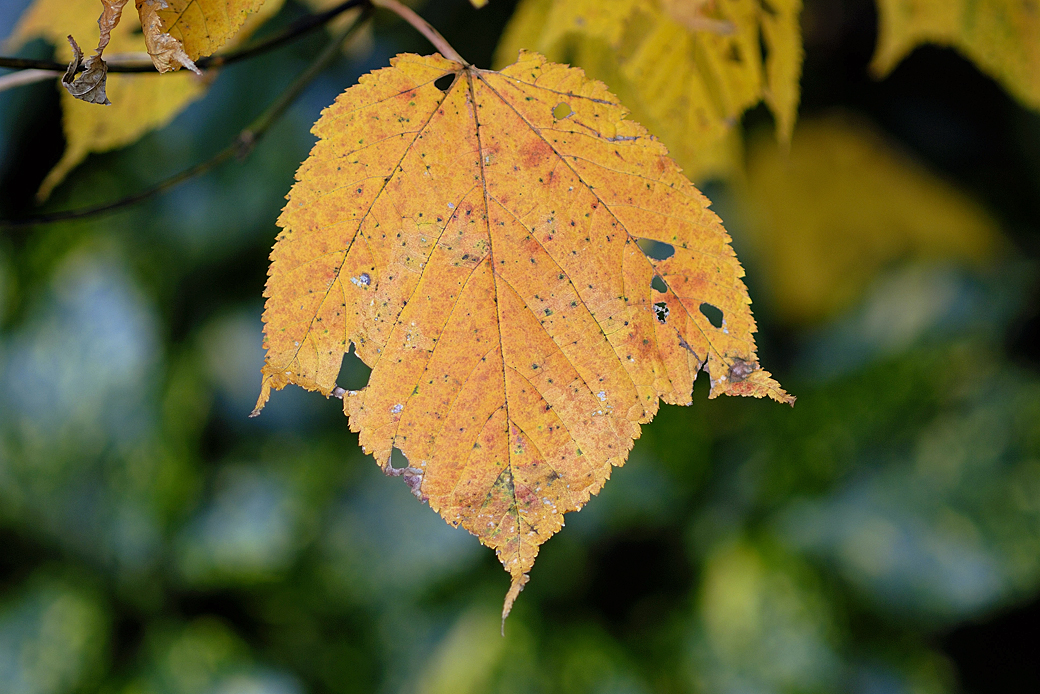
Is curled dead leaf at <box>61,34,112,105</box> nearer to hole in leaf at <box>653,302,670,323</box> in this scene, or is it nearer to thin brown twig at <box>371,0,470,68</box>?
thin brown twig at <box>371,0,470,68</box>

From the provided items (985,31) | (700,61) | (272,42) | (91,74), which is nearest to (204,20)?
(91,74)

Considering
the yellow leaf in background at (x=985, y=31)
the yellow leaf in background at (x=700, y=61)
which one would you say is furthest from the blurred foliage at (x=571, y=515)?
the yellow leaf in background at (x=700, y=61)

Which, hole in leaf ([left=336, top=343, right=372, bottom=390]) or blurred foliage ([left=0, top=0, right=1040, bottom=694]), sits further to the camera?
hole in leaf ([left=336, top=343, right=372, bottom=390])

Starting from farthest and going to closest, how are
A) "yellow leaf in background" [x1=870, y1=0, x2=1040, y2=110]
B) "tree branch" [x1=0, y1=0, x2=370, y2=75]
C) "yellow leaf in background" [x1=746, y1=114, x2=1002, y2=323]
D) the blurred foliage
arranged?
"yellow leaf in background" [x1=746, y1=114, x2=1002, y2=323] → the blurred foliage → "yellow leaf in background" [x1=870, y1=0, x2=1040, y2=110] → "tree branch" [x1=0, y1=0, x2=370, y2=75]

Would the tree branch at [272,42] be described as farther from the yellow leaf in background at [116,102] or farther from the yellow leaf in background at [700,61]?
the yellow leaf in background at [700,61]

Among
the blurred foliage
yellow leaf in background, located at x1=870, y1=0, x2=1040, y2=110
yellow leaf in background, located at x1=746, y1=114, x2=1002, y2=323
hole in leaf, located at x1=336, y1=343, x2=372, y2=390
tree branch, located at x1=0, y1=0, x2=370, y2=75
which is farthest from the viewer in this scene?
yellow leaf in background, located at x1=746, y1=114, x2=1002, y2=323

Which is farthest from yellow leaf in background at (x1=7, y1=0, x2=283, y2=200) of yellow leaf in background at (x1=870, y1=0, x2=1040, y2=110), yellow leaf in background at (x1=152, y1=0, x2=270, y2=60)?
yellow leaf in background at (x1=870, y1=0, x2=1040, y2=110)

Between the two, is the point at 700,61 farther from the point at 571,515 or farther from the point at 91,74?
the point at 571,515
